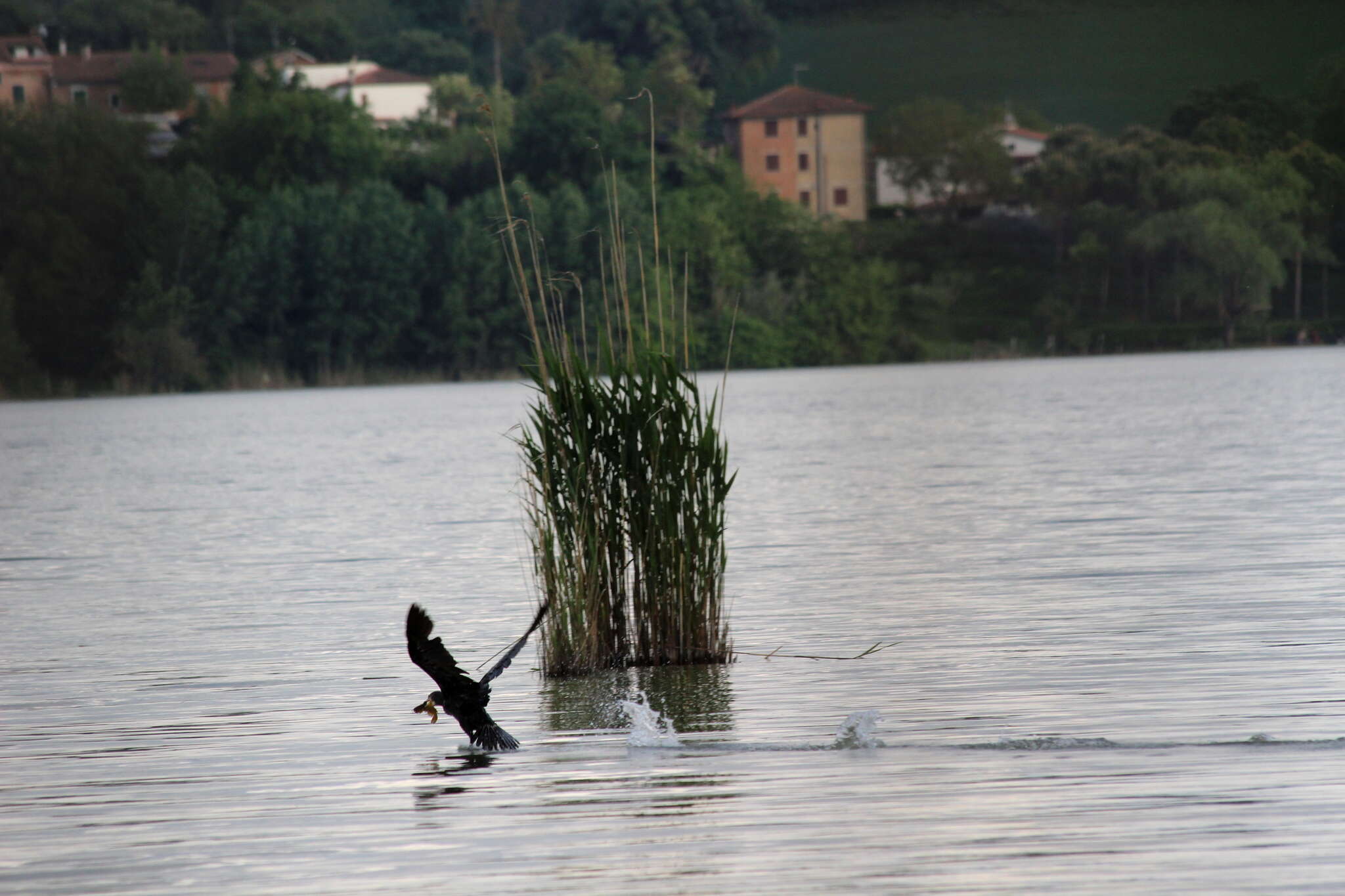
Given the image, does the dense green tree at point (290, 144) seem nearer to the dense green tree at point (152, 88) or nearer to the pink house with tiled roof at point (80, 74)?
the dense green tree at point (152, 88)

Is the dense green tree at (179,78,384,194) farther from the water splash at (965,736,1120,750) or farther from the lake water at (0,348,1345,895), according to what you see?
the water splash at (965,736,1120,750)

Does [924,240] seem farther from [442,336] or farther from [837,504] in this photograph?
[837,504]

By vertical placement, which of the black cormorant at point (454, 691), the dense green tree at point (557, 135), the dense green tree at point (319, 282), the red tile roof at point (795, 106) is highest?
the red tile roof at point (795, 106)

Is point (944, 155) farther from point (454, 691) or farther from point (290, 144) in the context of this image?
point (454, 691)

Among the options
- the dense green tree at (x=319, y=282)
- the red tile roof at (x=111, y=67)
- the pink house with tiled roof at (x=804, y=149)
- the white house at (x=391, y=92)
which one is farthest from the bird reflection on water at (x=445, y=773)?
the white house at (x=391, y=92)

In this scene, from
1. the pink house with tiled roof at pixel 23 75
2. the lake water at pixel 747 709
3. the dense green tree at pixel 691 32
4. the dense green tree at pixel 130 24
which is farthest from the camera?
→ the dense green tree at pixel 130 24

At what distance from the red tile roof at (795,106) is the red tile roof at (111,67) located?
1536 inches

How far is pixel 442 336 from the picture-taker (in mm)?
100125

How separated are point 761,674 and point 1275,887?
5817 millimetres

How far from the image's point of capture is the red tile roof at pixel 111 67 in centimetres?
15150

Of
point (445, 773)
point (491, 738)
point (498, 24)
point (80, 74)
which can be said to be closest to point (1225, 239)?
point (498, 24)

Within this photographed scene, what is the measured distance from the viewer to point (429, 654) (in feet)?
32.5

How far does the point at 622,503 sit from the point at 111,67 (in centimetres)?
15507

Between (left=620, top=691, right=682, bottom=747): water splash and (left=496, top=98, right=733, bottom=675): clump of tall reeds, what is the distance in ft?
6.18
